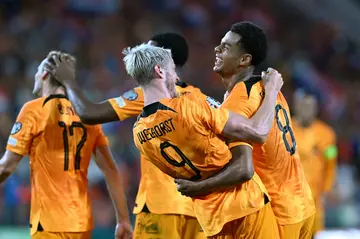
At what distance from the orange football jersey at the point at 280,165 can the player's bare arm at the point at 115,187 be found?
5.14 ft

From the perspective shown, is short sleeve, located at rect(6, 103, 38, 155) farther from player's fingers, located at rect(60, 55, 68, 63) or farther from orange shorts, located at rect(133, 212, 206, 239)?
orange shorts, located at rect(133, 212, 206, 239)

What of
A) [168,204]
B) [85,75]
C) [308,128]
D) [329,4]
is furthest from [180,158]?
[329,4]

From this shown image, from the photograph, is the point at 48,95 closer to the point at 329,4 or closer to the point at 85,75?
the point at 85,75

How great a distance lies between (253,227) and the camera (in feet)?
15.0

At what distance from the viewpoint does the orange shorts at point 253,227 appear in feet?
15.0

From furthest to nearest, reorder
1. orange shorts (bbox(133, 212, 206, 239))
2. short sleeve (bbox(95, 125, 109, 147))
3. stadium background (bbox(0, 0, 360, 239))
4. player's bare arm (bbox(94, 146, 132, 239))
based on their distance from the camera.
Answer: stadium background (bbox(0, 0, 360, 239)) < player's bare arm (bbox(94, 146, 132, 239)) < short sleeve (bbox(95, 125, 109, 147)) < orange shorts (bbox(133, 212, 206, 239))

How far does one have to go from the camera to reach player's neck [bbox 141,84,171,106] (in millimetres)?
4586

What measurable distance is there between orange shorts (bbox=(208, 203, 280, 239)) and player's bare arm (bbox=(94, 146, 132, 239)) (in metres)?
1.62

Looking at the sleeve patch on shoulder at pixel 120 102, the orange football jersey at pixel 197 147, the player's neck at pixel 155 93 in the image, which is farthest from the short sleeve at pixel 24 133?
the player's neck at pixel 155 93

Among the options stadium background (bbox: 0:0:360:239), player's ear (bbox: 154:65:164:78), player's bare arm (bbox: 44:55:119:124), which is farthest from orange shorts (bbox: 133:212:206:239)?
stadium background (bbox: 0:0:360:239)

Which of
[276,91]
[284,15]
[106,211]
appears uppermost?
[284,15]

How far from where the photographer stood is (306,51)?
663 inches

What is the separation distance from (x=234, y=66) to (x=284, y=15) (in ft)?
41.6

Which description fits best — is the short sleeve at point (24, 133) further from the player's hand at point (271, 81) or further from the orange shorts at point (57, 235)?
the player's hand at point (271, 81)
